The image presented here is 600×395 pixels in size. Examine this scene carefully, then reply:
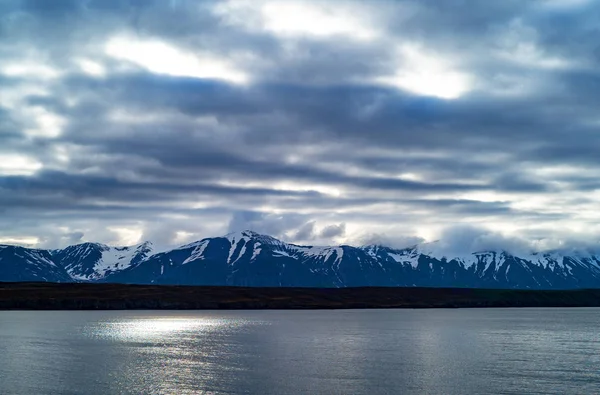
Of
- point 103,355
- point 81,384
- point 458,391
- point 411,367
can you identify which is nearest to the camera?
point 458,391

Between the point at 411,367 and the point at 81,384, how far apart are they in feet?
141

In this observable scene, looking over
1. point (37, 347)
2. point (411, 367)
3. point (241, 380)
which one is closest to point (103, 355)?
point (37, 347)

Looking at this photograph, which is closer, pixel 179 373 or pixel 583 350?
pixel 179 373

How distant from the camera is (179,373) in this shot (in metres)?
A: 87.1

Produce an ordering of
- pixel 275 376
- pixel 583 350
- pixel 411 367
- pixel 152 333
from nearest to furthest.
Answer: pixel 275 376
pixel 411 367
pixel 583 350
pixel 152 333

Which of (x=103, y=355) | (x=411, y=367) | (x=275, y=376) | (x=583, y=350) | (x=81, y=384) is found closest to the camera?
(x=81, y=384)

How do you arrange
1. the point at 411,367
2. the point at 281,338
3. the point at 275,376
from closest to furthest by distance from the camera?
the point at 275,376 < the point at 411,367 < the point at 281,338

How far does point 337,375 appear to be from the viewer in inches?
3307

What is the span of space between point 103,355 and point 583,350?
81.7 meters

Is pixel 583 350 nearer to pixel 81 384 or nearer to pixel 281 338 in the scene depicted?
pixel 281 338

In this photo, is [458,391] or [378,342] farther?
[378,342]

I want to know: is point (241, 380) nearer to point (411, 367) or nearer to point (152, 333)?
point (411, 367)

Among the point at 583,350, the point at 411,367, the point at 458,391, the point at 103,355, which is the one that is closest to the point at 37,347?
the point at 103,355

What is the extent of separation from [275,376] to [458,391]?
903 inches
